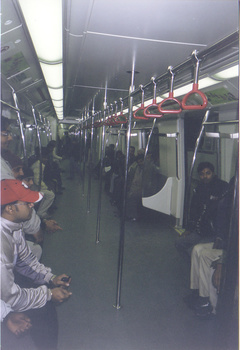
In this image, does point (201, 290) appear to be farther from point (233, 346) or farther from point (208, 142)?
point (208, 142)

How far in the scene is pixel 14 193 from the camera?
2004 mm

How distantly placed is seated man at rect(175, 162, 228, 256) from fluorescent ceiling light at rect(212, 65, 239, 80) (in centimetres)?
110

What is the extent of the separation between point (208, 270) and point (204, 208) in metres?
0.91

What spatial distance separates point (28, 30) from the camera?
2.41 meters

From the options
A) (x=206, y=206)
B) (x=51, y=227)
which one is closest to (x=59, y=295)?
(x=206, y=206)

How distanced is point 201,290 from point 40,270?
66.7 inches

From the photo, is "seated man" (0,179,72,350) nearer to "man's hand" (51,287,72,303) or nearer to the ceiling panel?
"man's hand" (51,287,72,303)

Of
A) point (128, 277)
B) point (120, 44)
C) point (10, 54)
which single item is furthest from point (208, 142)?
point (10, 54)

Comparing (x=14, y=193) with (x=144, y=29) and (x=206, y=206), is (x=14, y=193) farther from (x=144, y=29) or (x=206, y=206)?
(x=206, y=206)

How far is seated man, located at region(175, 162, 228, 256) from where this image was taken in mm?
3621

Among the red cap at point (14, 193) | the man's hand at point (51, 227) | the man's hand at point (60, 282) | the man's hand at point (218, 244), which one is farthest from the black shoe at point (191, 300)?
the man's hand at point (51, 227)

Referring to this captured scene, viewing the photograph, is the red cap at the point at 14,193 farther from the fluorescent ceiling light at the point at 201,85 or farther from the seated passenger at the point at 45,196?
the seated passenger at the point at 45,196

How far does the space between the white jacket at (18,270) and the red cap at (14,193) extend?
153 millimetres

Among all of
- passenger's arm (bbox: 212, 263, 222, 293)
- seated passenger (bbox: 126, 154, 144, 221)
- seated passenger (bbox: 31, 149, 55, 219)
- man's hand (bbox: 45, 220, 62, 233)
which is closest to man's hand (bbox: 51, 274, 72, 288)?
passenger's arm (bbox: 212, 263, 222, 293)
